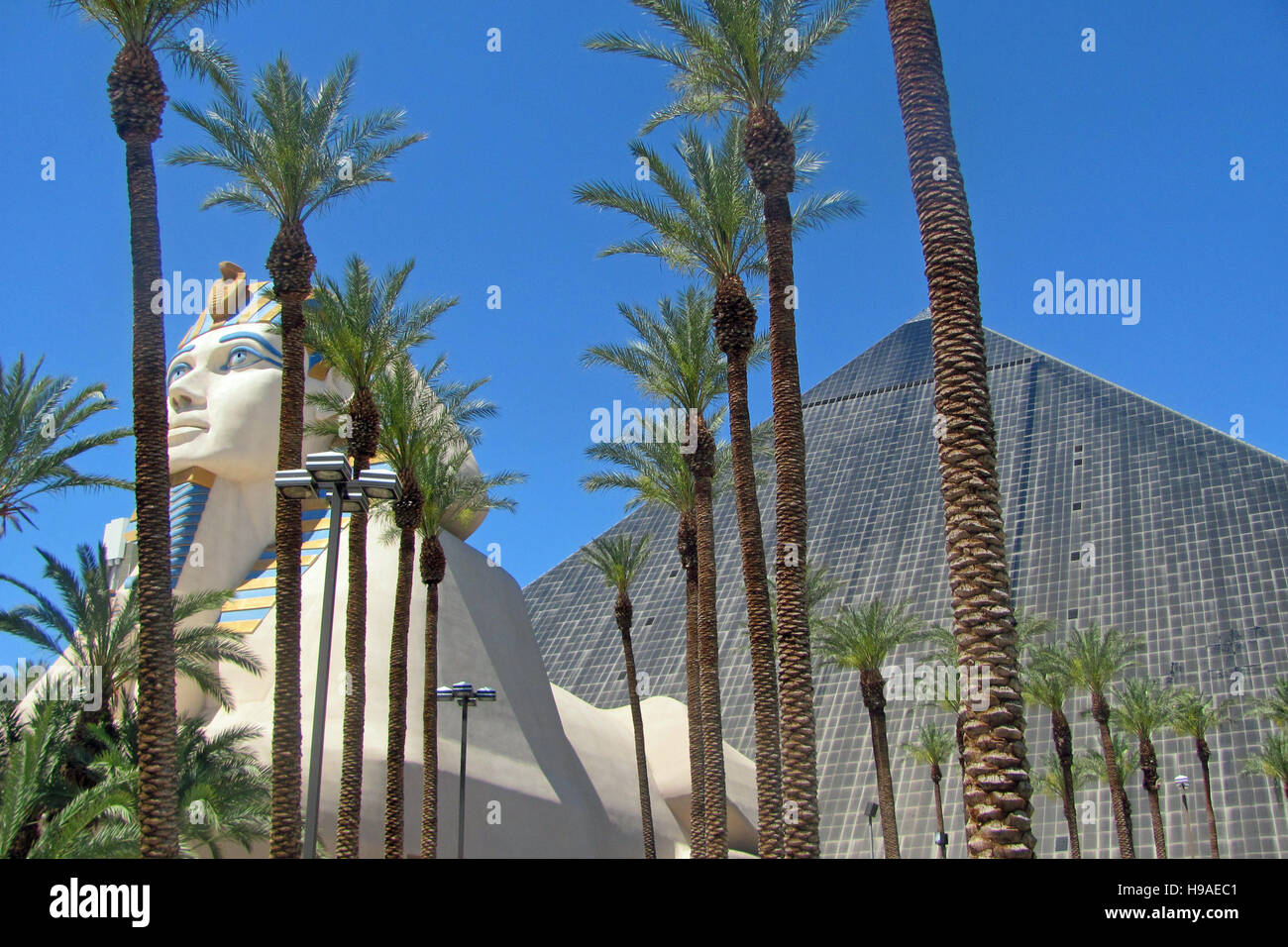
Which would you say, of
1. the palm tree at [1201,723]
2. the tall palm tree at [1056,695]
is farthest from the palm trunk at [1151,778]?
the tall palm tree at [1056,695]

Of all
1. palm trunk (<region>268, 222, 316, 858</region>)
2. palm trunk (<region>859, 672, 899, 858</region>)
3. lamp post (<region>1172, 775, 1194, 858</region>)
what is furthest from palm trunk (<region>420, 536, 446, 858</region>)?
lamp post (<region>1172, 775, 1194, 858</region>)

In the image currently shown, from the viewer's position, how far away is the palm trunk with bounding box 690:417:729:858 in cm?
1797

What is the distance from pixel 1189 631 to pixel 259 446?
110 feet

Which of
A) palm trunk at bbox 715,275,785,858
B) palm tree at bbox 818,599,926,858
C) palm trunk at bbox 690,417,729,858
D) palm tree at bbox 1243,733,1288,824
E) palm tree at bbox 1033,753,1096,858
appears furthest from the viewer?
palm tree at bbox 1033,753,1096,858

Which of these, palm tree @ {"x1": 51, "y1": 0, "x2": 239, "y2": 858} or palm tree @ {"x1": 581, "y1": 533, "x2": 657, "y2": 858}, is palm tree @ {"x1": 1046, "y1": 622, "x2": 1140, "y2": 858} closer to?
palm tree @ {"x1": 581, "y1": 533, "x2": 657, "y2": 858}

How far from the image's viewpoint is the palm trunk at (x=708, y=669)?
18.0m

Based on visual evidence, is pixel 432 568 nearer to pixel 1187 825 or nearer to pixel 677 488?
pixel 677 488

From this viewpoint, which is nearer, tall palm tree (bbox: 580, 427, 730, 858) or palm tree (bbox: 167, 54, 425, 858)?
palm tree (bbox: 167, 54, 425, 858)

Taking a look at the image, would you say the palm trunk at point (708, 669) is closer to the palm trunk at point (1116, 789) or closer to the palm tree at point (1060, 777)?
the palm trunk at point (1116, 789)

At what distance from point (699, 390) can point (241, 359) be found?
1063cm

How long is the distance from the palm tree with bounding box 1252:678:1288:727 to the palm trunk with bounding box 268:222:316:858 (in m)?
29.0

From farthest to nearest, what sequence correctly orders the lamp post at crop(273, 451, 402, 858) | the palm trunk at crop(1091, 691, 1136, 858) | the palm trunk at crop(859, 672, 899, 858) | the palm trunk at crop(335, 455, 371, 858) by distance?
1. the palm trunk at crop(1091, 691, 1136, 858)
2. the palm trunk at crop(859, 672, 899, 858)
3. the palm trunk at crop(335, 455, 371, 858)
4. the lamp post at crop(273, 451, 402, 858)

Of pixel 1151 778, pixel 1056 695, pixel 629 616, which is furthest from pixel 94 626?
pixel 1151 778

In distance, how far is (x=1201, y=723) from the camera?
34344 millimetres
